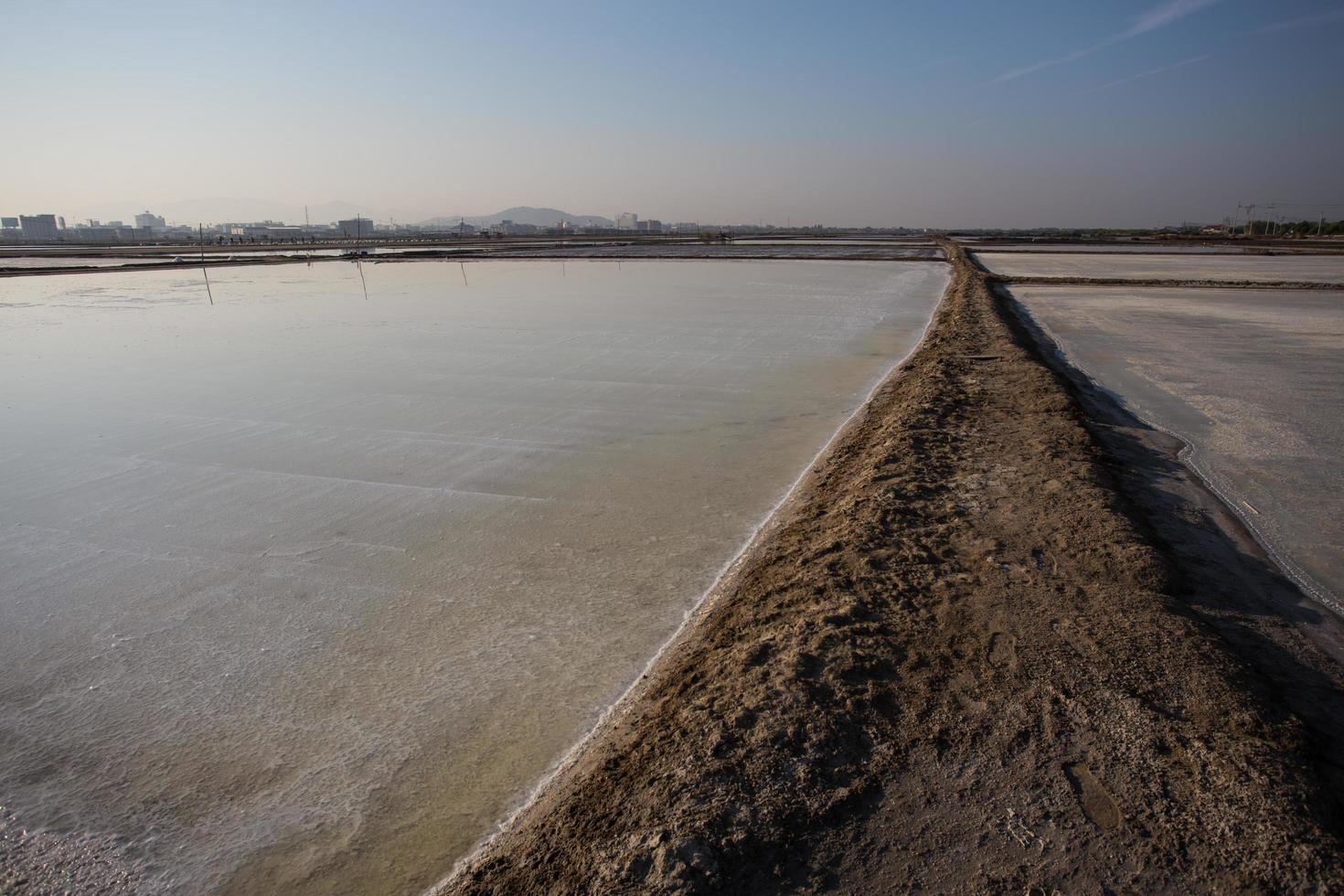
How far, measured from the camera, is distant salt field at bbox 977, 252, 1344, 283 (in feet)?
86.4

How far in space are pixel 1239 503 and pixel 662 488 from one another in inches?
154

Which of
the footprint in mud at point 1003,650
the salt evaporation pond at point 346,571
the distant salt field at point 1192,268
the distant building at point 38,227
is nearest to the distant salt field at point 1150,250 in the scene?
the distant salt field at point 1192,268

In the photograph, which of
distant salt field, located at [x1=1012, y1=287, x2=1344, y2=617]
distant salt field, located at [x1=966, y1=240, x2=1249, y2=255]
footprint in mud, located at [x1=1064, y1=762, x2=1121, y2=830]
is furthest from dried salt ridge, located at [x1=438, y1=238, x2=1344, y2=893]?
distant salt field, located at [x1=966, y1=240, x2=1249, y2=255]

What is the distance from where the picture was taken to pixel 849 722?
272 cm

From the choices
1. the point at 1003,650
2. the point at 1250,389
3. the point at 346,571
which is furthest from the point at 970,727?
the point at 1250,389

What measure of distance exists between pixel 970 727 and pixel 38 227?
20337cm

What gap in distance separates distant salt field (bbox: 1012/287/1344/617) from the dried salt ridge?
564mm

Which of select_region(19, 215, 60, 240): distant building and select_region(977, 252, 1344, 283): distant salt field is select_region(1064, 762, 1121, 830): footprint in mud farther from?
select_region(19, 215, 60, 240): distant building

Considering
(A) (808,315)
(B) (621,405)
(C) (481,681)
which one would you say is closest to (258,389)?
(B) (621,405)

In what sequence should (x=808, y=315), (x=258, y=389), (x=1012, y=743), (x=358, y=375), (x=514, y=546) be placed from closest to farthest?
1. (x=1012, y=743)
2. (x=514, y=546)
3. (x=258, y=389)
4. (x=358, y=375)
5. (x=808, y=315)

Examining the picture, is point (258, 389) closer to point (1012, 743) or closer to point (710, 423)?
point (710, 423)

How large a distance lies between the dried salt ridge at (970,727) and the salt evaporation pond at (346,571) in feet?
1.41

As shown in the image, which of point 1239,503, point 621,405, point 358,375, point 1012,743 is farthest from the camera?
point 358,375

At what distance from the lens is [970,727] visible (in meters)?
2.69
